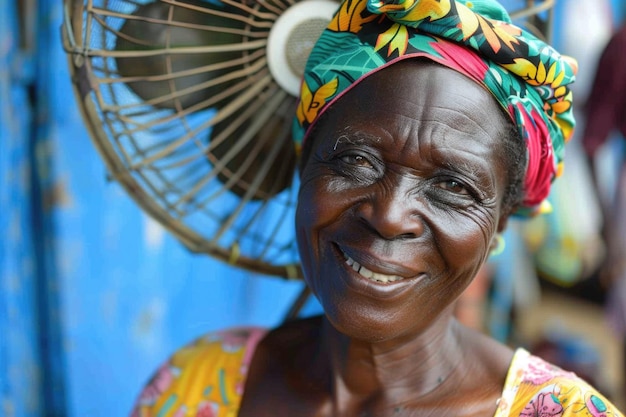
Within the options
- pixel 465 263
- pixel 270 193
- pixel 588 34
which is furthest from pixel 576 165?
pixel 465 263

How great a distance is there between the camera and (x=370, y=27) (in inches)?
50.7

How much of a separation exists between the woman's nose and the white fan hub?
17.7 inches

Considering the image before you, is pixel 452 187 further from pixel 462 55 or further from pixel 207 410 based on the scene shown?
pixel 207 410

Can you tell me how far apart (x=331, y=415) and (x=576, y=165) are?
250 centimetres

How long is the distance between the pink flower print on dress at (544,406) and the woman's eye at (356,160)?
527mm

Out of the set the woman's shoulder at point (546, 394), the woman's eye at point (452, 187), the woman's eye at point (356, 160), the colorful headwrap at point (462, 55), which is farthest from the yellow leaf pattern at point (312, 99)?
the woman's shoulder at point (546, 394)

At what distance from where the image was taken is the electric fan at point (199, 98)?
55.7 inches

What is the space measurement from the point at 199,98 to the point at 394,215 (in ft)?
1.99

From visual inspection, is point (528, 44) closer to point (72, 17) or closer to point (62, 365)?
point (72, 17)

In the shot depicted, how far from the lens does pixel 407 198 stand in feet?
3.96

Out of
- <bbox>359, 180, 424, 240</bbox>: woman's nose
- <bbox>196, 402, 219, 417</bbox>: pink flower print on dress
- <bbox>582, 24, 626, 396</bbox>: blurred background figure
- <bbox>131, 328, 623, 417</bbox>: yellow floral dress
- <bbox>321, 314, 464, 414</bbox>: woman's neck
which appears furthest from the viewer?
<bbox>582, 24, 626, 396</bbox>: blurred background figure

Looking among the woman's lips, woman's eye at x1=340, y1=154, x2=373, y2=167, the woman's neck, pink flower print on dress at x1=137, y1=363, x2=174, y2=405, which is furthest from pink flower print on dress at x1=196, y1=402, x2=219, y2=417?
woman's eye at x1=340, y1=154, x2=373, y2=167

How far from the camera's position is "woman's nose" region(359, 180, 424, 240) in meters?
1.17

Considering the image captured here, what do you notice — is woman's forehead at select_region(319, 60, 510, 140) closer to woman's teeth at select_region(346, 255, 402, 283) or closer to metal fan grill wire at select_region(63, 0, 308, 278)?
woman's teeth at select_region(346, 255, 402, 283)
